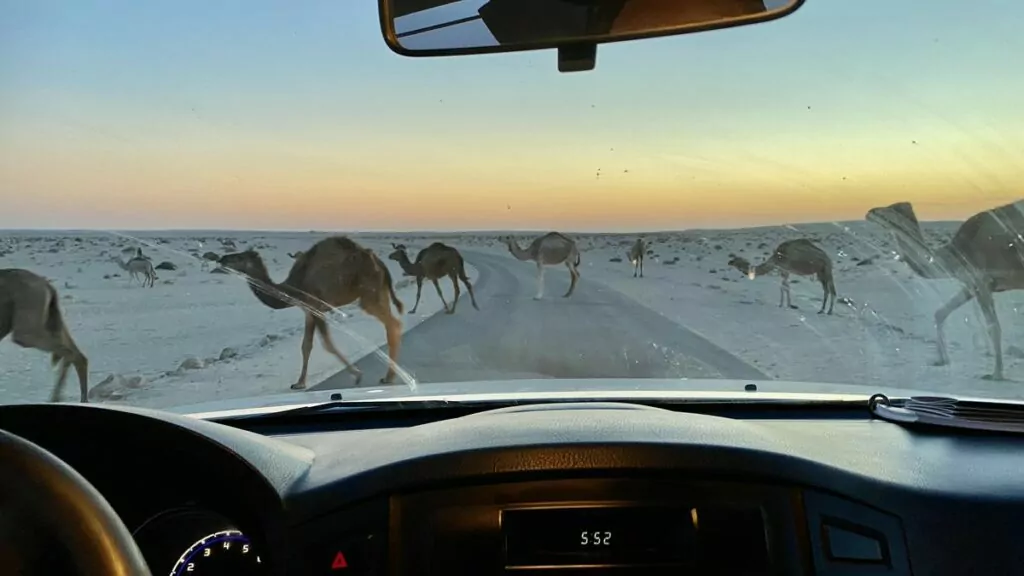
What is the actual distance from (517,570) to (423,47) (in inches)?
65.4

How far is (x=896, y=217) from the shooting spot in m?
4.94

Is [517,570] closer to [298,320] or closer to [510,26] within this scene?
[510,26]

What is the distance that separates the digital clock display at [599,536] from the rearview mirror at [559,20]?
1318mm

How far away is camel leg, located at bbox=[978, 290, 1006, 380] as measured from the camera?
4.18m

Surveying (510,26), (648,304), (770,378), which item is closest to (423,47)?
(510,26)

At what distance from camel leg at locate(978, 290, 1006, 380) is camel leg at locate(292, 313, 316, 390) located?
307cm

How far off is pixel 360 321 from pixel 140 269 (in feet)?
4.08

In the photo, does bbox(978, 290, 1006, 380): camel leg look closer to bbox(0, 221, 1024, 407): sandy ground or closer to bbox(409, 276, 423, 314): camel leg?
bbox(0, 221, 1024, 407): sandy ground

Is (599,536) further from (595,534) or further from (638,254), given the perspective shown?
(638,254)

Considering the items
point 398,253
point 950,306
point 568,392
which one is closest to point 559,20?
point 568,392

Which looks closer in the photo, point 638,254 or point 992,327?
point 992,327

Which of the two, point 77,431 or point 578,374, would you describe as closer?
point 77,431

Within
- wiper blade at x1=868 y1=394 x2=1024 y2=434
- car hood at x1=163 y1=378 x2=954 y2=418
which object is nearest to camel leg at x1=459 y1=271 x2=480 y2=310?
car hood at x1=163 y1=378 x2=954 y2=418

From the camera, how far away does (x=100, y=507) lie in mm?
1755
